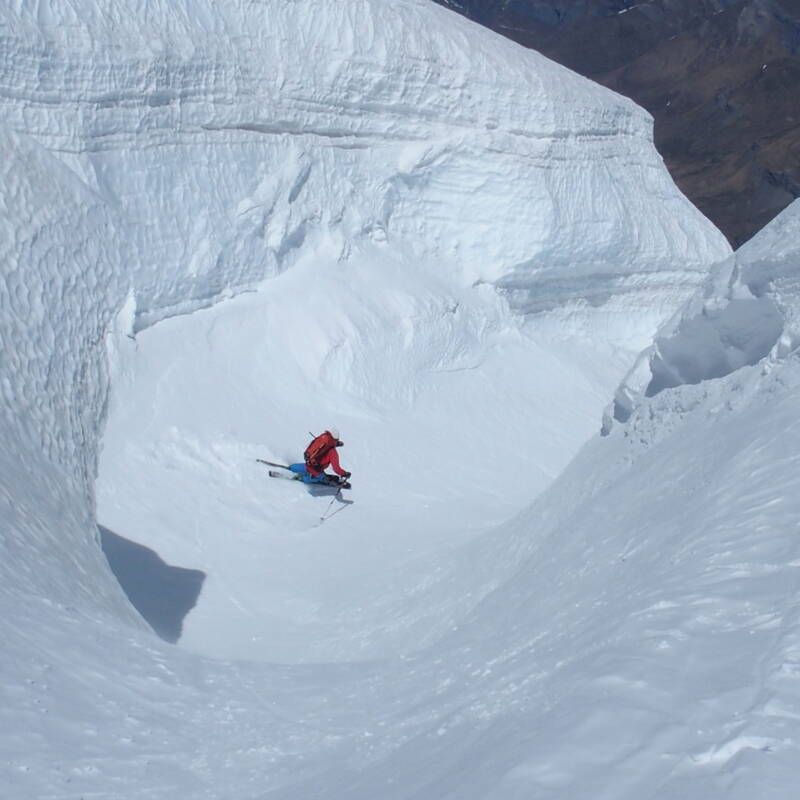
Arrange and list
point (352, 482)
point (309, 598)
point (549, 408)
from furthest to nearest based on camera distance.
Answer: point (549, 408) < point (352, 482) < point (309, 598)

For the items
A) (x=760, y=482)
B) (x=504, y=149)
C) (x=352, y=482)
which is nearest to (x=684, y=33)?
(x=504, y=149)

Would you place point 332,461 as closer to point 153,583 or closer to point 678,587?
point 153,583

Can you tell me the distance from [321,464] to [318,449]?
A: 0.51 ft

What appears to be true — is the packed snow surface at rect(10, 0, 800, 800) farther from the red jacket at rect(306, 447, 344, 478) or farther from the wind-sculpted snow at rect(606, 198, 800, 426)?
the red jacket at rect(306, 447, 344, 478)

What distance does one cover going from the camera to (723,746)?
3846 millimetres

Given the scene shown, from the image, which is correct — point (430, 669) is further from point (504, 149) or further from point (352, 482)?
point (504, 149)

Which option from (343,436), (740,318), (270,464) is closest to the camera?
(740,318)

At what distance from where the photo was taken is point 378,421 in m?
14.4

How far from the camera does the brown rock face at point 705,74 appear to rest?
52.7 meters

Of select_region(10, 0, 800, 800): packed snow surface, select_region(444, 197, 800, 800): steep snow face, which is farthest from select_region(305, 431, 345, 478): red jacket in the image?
select_region(444, 197, 800, 800): steep snow face

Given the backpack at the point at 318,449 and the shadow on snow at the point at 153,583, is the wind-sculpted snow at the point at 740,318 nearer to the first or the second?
the shadow on snow at the point at 153,583

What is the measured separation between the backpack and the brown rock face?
1477 inches

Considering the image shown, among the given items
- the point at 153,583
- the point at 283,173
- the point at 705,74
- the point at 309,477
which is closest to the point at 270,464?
the point at 309,477

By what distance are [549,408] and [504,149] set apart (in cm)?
378
